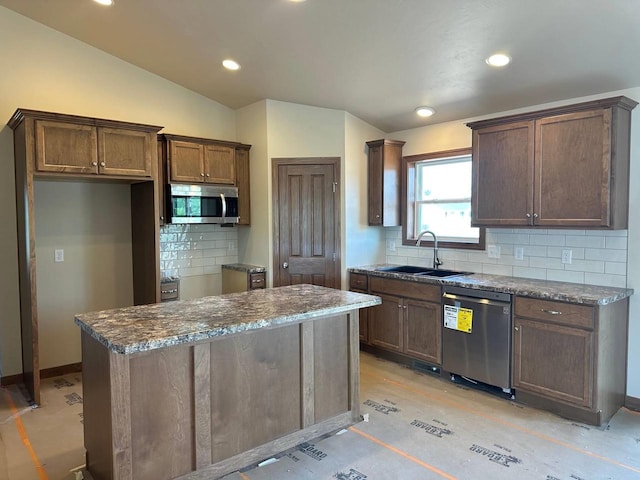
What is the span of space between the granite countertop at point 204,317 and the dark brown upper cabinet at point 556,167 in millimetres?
1584

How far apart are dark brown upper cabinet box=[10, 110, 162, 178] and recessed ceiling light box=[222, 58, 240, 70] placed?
0.88 m

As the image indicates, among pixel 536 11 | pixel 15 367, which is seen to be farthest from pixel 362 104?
pixel 15 367

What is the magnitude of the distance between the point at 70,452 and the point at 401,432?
7.08 ft

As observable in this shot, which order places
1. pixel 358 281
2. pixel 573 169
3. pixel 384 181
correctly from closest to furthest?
1. pixel 573 169
2. pixel 358 281
3. pixel 384 181

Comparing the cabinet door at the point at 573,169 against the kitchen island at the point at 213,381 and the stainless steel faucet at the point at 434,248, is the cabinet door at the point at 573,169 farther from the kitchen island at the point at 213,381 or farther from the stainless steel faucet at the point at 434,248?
the kitchen island at the point at 213,381

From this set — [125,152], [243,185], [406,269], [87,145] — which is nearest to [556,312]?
[406,269]

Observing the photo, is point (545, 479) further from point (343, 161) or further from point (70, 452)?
point (343, 161)

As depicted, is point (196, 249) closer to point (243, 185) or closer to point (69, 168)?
point (243, 185)

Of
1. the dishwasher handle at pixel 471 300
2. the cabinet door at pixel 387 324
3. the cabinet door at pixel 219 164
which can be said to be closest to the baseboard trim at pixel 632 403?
the dishwasher handle at pixel 471 300

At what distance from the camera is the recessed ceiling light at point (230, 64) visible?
398cm

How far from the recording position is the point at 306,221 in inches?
189

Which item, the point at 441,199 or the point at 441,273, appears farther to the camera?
the point at 441,199

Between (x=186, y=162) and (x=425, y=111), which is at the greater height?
(x=425, y=111)

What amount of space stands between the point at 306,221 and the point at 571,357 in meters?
2.73
